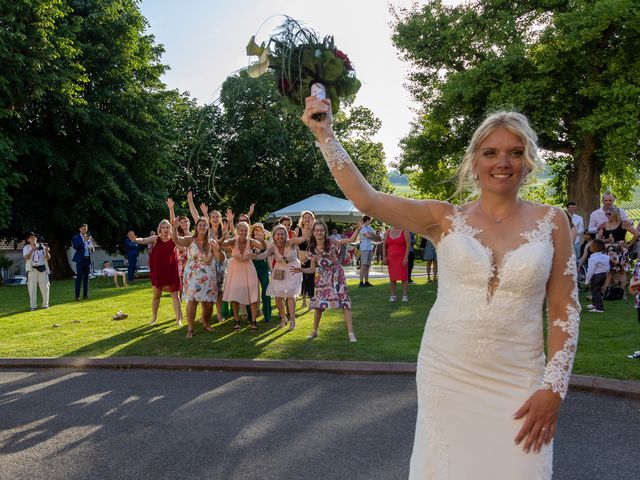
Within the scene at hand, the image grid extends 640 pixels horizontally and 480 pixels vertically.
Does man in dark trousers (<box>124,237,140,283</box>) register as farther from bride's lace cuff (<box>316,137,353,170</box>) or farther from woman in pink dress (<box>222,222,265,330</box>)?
bride's lace cuff (<box>316,137,353,170</box>)

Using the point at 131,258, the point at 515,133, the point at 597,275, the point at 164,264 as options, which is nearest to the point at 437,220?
the point at 515,133

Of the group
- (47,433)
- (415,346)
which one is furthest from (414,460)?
(415,346)

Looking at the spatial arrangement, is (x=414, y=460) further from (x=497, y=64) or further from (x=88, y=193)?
(x=88, y=193)

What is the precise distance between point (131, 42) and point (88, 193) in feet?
24.5

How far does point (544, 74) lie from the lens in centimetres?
2112

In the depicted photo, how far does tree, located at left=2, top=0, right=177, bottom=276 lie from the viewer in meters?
26.4

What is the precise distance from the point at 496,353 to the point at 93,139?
2818 centimetres

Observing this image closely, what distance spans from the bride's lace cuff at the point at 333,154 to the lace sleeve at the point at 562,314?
0.99 meters

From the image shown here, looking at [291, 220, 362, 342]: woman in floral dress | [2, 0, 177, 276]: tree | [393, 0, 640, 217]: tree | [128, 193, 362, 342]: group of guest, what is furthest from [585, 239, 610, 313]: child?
[2, 0, 177, 276]: tree

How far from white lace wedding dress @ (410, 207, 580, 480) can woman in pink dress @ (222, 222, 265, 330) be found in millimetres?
8668

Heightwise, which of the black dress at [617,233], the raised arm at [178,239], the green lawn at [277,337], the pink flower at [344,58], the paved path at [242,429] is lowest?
the paved path at [242,429]

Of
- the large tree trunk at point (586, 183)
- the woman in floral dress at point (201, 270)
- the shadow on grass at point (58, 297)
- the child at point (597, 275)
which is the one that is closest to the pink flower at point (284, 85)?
the woman in floral dress at point (201, 270)

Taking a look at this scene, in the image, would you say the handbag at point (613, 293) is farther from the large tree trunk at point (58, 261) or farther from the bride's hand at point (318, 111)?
the large tree trunk at point (58, 261)

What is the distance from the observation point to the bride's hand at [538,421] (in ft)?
8.05
